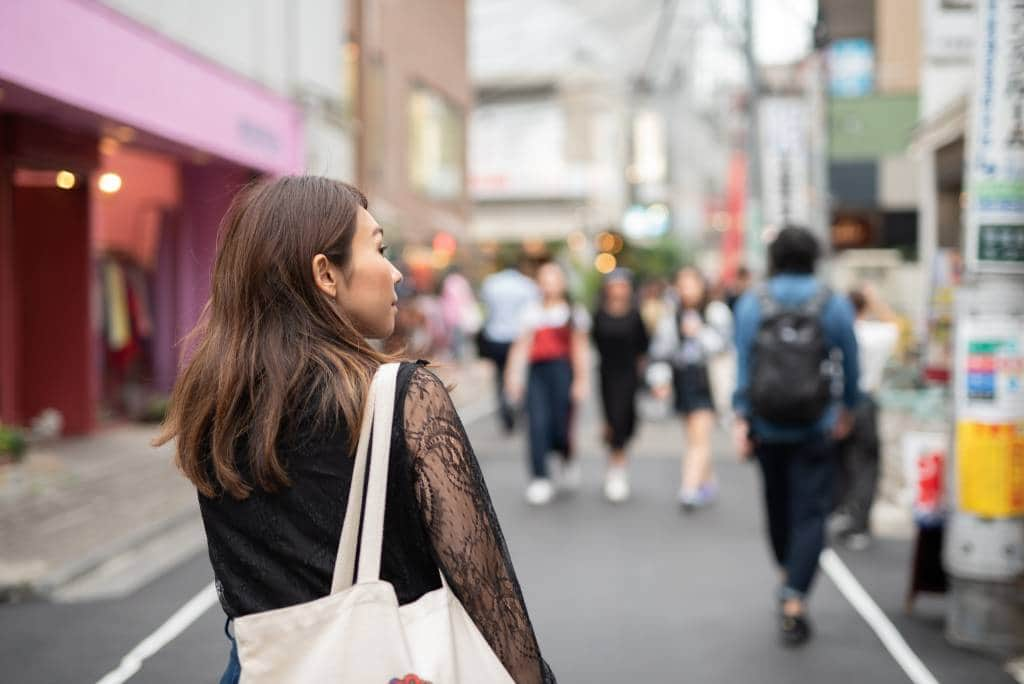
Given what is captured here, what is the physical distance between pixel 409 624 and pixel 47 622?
487cm

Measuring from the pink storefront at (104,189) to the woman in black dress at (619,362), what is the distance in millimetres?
3330

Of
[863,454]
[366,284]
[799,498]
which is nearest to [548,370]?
[863,454]

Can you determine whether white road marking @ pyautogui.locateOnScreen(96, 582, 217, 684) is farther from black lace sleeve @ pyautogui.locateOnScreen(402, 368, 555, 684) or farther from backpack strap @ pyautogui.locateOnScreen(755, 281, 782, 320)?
black lace sleeve @ pyautogui.locateOnScreen(402, 368, 555, 684)

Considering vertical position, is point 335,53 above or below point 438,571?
above

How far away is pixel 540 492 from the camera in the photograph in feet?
31.7

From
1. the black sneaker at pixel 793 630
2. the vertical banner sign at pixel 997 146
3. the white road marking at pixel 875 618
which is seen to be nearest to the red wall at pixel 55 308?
Answer: the white road marking at pixel 875 618

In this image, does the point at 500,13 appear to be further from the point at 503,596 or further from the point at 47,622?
the point at 503,596

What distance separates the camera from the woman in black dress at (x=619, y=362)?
10.0 metres

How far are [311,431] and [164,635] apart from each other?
14.0 ft

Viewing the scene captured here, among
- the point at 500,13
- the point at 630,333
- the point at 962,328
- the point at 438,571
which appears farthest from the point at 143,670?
the point at 500,13

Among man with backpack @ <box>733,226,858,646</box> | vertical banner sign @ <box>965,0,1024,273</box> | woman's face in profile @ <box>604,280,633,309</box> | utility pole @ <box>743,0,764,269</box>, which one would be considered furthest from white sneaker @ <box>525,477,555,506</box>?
utility pole @ <box>743,0,764,269</box>

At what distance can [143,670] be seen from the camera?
A: 16.7 ft

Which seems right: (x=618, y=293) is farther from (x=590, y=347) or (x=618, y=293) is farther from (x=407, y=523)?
(x=407, y=523)

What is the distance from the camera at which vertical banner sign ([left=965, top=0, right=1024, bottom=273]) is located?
527 cm
